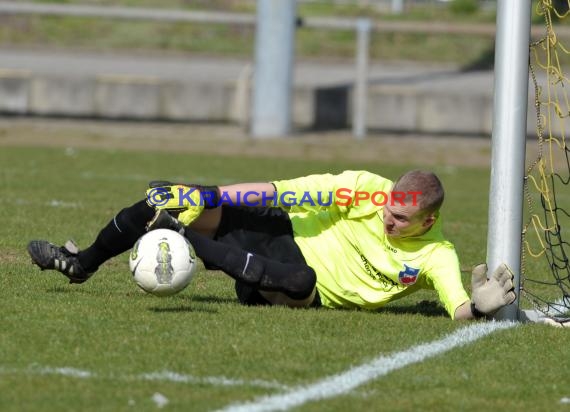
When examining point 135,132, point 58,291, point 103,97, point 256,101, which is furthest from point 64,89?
point 58,291

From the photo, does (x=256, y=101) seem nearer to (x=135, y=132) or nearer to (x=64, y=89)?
(x=135, y=132)

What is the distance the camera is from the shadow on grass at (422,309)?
7.29 metres

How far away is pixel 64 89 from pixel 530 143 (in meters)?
7.80

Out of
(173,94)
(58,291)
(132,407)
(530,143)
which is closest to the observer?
(132,407)

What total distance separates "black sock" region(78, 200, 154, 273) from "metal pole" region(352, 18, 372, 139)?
12348mm

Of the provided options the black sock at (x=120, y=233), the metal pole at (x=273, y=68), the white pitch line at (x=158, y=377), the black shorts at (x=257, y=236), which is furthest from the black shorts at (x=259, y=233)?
the metal pole at (x=273, y=68)

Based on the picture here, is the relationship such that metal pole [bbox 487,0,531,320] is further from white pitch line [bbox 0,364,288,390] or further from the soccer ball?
white pitch line [bbox 0,364,288,390]

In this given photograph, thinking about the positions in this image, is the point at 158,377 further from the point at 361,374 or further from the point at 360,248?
the point at 360,248

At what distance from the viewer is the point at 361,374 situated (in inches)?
220

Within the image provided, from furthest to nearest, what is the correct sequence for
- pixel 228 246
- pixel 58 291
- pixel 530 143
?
pixel 530 143 < pixel 58 291 < pixel 228 246

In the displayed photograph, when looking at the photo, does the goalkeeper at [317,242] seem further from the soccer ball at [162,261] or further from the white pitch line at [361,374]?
the white pitch line at [361,374]

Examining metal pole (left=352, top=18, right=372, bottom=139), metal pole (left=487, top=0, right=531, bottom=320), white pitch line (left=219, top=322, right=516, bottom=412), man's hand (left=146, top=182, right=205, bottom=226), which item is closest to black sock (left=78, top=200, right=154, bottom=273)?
man's hand (left=146, top=182, right=205, bottom=226)

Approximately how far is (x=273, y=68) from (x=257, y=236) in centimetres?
1195

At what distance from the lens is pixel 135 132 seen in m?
19.5
